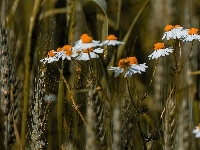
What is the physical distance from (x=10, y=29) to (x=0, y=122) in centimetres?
26

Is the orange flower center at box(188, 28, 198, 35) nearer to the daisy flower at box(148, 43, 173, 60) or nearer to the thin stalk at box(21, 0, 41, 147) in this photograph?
the daisy flower at box(148, 43, 173, 60)

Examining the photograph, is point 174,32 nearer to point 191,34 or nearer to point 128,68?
point 191,34

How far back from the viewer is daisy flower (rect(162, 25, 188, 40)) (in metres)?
1.07

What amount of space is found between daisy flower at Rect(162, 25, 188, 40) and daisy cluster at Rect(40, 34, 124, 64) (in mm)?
117

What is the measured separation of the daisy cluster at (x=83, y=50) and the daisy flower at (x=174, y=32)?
117 millimetres

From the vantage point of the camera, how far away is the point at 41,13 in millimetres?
1297

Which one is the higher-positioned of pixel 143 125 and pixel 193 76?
pixel 193 76

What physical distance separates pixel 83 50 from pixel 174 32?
0.69ft

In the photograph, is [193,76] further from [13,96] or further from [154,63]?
[13,96]

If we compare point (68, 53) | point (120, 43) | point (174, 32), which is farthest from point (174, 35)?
point (68, 53)

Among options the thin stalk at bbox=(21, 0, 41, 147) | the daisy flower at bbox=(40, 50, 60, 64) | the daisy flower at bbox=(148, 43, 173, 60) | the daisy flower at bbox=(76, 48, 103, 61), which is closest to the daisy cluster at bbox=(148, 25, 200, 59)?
the daisy flower at bbox=(148, 43, 173, 60)

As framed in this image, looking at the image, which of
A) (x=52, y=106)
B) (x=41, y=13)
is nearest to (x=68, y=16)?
(x=41, y=13)

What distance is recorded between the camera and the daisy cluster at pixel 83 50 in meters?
1.03

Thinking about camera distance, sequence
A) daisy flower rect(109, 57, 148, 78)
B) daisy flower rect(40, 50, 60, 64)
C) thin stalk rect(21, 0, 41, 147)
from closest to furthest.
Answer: daisy flower rect(109, 57, 148, 78)
daisy flower rect(40, 50, 60, 64)
thin stalk rect(21, 0, 41, 147)
